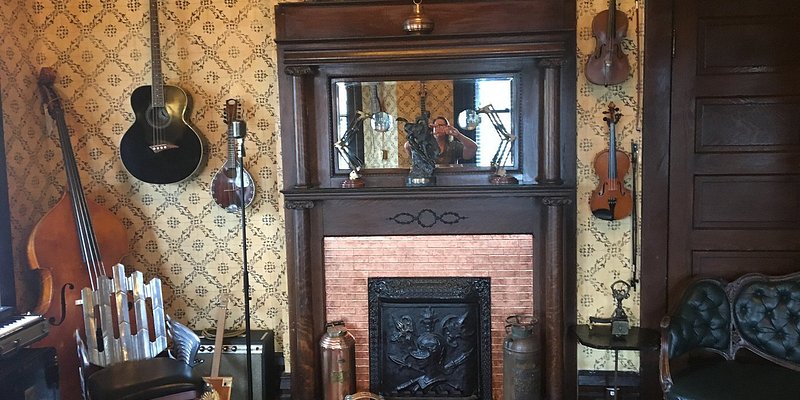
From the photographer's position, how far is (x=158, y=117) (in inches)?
128

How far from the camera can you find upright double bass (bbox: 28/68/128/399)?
2912 mm

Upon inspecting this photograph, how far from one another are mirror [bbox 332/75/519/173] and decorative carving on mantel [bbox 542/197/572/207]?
0.30 meters

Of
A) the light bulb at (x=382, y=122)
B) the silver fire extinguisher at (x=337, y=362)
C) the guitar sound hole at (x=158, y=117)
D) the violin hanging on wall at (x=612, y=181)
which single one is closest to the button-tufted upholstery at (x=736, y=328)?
the violin hanging on wall at (x=612, y=181)

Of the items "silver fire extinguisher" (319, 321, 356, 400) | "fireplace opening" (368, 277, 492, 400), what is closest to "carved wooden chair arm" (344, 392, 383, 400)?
"silver fire extinguisher" (319, 321, 356, 400)

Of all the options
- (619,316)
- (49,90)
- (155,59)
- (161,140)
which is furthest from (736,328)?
(49,90)

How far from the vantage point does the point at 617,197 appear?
3100mm

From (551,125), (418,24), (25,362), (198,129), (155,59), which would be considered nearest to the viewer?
(25,362)

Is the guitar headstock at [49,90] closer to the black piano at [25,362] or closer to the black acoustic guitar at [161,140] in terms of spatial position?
the black acoustic guitar at [161,140]

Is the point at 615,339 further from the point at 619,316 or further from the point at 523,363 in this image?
→ the point at 523,363

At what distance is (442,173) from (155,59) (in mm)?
1655

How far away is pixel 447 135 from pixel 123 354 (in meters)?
1.97

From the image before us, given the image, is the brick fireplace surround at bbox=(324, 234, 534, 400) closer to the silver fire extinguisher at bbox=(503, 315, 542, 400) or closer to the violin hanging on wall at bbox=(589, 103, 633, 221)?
the silver fire extinguisher at bbox=(503, 315, 542, 400)

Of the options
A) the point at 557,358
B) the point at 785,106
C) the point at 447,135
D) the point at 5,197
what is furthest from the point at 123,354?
the point at 785,106

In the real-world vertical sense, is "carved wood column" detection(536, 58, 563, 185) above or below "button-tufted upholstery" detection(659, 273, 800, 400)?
above
